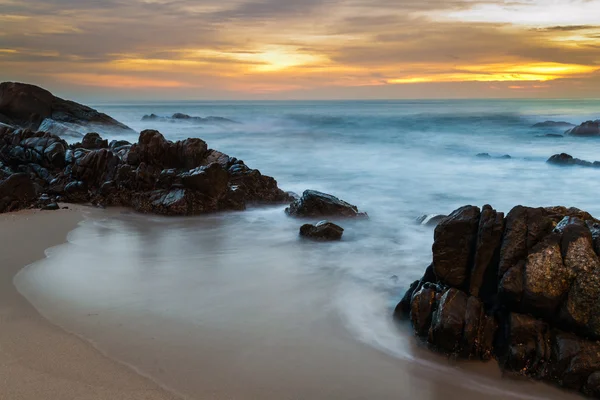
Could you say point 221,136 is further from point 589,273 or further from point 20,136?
point 589,273

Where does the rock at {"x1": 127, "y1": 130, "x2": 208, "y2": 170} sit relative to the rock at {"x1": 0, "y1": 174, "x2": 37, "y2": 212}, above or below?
above

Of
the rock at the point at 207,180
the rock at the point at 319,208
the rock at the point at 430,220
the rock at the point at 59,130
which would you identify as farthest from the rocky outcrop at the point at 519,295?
the rock at the point at 59,130

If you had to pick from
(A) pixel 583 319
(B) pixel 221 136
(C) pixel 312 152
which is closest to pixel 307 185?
(C) pixel 312 152

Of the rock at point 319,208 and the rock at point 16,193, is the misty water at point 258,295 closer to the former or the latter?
the rock at point 319,208

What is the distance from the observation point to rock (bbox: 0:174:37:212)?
9.43m

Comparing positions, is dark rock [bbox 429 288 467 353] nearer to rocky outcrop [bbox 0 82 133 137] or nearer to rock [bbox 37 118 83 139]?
rock [bbox 37 118 83 139]

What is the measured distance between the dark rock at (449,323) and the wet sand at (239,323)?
0.13 metres

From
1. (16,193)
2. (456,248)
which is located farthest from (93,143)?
(456,248)

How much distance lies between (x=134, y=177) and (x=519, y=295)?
316 inches

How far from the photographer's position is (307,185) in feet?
46.5

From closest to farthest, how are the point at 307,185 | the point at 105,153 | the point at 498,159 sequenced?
1. the point at 105,153
2. the point at 307,185
3. the point at 498,159

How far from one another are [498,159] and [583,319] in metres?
17.0

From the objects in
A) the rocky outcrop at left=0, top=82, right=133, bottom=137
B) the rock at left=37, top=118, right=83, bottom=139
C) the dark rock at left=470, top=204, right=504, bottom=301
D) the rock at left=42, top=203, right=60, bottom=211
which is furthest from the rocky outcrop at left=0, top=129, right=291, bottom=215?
the rocky outcrop at left=0, top=82, right=133, bottom=137

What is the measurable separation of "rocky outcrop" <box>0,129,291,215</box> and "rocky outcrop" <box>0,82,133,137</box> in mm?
8616
